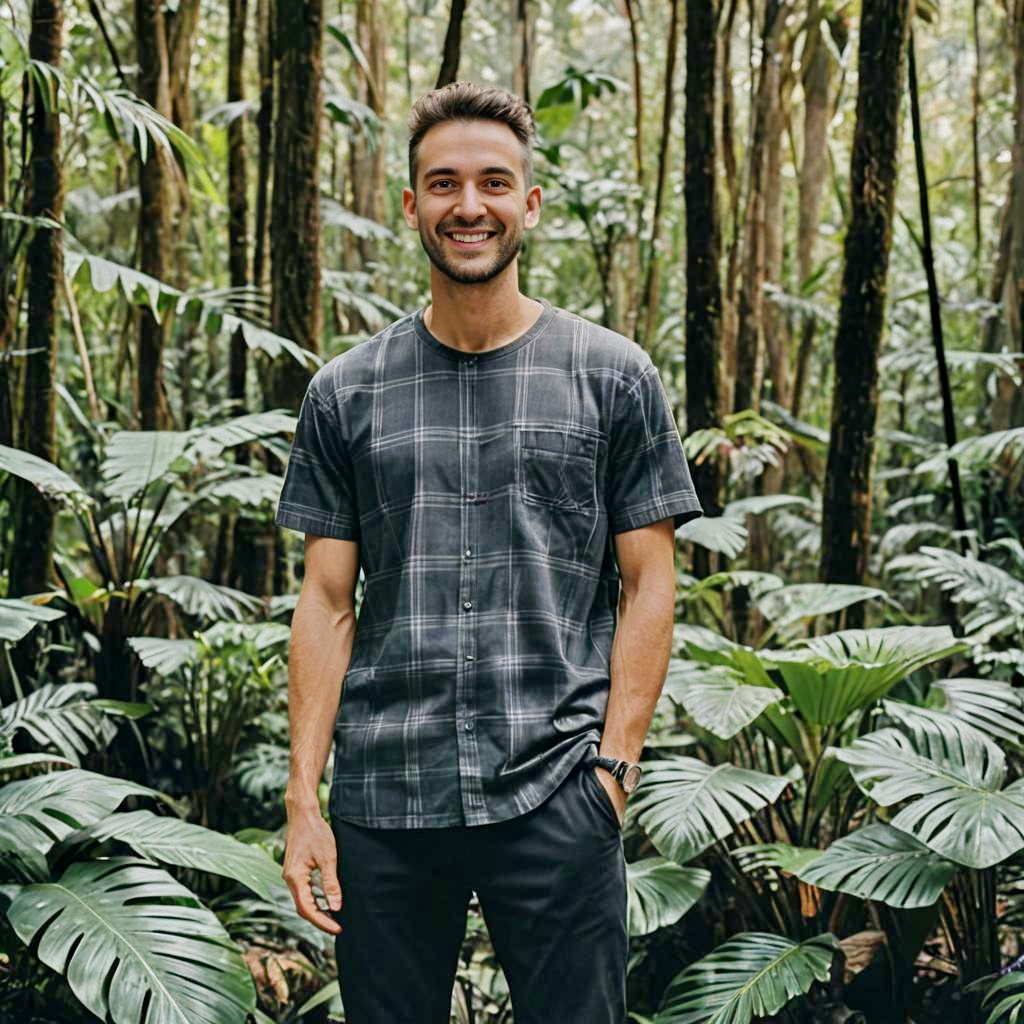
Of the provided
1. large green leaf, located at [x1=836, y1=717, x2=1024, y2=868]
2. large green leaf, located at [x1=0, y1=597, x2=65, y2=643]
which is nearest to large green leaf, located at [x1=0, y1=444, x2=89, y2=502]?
large green leaf, located at [x1=0, y1=597, x2=65, y2=643]

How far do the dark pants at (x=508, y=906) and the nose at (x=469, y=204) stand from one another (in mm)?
798

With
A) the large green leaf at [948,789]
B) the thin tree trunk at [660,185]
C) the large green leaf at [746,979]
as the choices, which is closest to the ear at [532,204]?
the large green leaf at [948,789]

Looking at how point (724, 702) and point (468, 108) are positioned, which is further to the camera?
point (724, 702)

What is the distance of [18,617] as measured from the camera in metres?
3.17

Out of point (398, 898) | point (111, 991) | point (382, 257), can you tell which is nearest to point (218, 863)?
point (111, 991)

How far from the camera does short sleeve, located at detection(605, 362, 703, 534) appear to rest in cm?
199

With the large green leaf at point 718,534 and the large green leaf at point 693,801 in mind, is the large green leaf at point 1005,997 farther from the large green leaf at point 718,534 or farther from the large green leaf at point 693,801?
the large green leaf at point 718,534

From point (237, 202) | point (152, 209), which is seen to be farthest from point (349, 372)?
point (237, 202)

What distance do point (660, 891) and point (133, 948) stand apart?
124cm

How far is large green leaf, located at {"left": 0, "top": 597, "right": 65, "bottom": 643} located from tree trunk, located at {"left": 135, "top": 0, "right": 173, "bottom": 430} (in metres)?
1.97

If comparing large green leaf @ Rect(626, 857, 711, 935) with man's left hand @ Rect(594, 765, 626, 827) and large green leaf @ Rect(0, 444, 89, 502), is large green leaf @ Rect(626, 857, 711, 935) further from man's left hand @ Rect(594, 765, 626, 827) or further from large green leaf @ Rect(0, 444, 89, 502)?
large green leaf @ Rect(0, 444, 89, 502)

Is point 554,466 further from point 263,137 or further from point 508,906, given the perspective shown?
point 263,137

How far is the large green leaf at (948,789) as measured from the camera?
Answer: 2.80 metres

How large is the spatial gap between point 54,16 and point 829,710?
2935 mm
